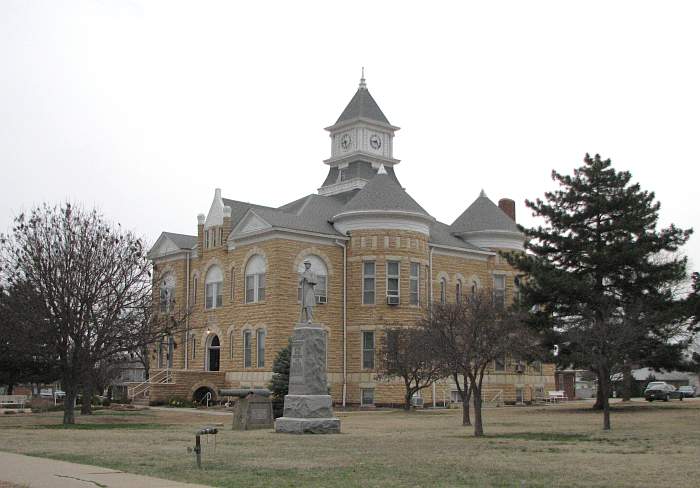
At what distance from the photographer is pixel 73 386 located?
31.9 meters

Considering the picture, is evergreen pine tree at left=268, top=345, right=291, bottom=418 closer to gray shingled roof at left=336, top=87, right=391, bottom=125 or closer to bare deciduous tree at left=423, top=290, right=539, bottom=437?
bare deciduous tree at left=423, top=290, right=539, bottom=437

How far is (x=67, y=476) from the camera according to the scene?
13.6 metres

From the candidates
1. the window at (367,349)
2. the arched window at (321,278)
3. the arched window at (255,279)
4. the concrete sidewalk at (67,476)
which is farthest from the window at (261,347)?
the concrete sidewalk at (67,476)

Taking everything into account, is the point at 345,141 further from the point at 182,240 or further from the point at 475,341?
the point at 475,341

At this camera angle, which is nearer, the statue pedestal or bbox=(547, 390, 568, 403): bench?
the statue pedestal

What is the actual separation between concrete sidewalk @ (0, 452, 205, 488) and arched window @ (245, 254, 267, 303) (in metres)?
30.6

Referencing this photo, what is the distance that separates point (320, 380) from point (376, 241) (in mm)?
21596

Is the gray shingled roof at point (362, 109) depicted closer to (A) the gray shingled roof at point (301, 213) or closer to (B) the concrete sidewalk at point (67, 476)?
(A) the gray shingled roof at point (301, 213)

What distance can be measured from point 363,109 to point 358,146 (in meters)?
2.60

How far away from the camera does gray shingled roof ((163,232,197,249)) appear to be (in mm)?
54281

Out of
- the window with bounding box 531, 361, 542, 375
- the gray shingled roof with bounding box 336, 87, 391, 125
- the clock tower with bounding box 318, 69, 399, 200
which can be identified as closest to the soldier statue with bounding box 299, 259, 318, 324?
the clock tower with bounding box 318, 69, 399, 200

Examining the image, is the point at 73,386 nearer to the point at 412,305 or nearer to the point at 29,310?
the point at 29,310

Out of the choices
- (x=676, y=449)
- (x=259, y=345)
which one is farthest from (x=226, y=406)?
(x=676, y=449)

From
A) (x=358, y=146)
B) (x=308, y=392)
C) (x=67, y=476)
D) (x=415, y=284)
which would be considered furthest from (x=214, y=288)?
(x=67, y=476)
